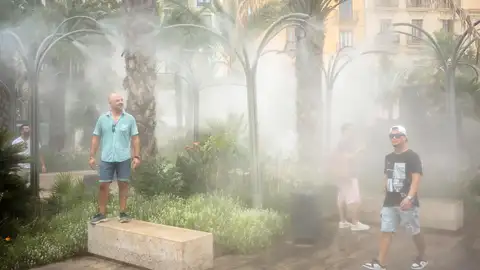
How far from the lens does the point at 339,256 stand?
14.5ft

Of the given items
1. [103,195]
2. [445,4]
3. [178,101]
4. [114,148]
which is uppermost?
[445,4]

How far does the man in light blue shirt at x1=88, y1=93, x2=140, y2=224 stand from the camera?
16.2 ft

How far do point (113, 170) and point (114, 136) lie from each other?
0.34 metres

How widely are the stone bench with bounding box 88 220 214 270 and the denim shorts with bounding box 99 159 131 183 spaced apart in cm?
42

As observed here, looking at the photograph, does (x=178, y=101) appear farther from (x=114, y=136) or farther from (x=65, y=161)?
(x=114, y=136)

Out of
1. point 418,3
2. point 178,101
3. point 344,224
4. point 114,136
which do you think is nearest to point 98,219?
point 114,136

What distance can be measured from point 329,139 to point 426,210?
197cm

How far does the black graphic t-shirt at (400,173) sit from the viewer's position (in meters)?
3.91

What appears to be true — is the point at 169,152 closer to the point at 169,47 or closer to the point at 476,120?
the point at 169,47

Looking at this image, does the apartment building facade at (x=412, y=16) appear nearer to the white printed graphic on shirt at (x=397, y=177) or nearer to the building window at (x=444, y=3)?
the building window at (x=444, y=3)

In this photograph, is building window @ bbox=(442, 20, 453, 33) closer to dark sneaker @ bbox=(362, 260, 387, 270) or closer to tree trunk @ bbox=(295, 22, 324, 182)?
tree trunk @ bbox=(295, 22, 324, 182)

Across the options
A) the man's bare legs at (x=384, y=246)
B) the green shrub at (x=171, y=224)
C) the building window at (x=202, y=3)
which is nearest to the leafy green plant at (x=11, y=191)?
the green shrub at (x=171, y=224)

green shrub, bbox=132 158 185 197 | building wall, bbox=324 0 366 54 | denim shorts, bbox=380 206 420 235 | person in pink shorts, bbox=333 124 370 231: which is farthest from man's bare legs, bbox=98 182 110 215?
building wall, bbox=324 0 366 54

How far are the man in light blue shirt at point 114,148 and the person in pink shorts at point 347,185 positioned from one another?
205cm
